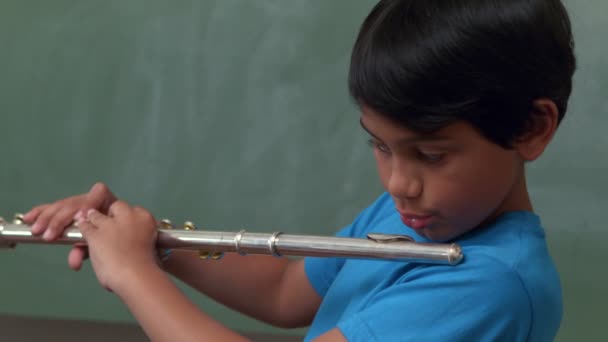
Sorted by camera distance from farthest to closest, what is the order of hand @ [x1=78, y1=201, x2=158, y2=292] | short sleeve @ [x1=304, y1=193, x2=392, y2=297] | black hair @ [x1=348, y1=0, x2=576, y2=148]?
1. short sleeve @ [x1=304, y1=193, x2=392, y2=297]
2. hand @ [x1=78, y1=201, x2=158, y2=292]
3. black hair @ [x1=348, y1=0, x2=576, y2=148]

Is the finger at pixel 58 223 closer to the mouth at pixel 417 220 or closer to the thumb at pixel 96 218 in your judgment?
the thumb at pixel 96 218

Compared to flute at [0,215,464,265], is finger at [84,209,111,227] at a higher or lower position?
higher

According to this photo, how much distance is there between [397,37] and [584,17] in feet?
2.08

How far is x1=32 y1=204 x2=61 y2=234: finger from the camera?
0.80 metres

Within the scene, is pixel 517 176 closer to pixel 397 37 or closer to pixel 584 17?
pixel 397 37

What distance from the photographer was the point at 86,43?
52.0 inches

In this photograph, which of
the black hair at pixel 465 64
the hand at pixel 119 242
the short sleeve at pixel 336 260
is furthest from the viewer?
the short sleeve at pixel 336 260

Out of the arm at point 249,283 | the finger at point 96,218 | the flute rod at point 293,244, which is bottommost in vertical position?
the arm at point 249,283

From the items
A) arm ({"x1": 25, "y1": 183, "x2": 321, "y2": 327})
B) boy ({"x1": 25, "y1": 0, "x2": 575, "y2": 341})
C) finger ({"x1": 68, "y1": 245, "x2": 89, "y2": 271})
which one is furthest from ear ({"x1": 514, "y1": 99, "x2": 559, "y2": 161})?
finger ({"x1": 68, "y1": 245, "x2": 89, "y2": 271})

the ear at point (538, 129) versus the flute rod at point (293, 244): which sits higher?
the ear at point (538, 129)

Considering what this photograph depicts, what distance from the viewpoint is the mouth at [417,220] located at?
597 millimetres

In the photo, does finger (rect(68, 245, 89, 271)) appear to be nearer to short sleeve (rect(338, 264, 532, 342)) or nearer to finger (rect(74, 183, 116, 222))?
finger (rect(74, 183, 116, 222))

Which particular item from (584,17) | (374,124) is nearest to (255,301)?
(374,124)

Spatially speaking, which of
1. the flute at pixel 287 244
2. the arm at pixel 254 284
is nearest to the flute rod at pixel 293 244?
the flute at pixel 287 244
